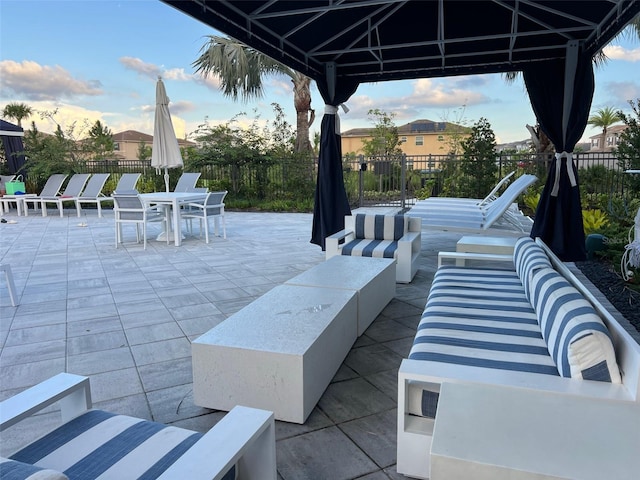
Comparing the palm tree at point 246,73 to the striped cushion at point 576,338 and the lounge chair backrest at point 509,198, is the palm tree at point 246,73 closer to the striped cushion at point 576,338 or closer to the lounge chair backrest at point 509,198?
the lounge chair backrest at point 509,198

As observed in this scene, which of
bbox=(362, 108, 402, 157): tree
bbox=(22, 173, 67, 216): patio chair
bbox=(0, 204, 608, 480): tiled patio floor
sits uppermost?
bbox=(362, 108, 402, 157): tree

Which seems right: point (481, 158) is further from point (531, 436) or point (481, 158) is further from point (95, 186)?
point (531, 436)

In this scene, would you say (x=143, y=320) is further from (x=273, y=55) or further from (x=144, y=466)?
(x=273, y=55)

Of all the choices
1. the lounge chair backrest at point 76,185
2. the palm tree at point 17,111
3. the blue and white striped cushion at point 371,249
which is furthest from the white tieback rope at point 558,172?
the palm tree at point 17,111

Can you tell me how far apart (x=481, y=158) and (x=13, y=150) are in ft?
41.1

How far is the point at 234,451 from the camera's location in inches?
45.4

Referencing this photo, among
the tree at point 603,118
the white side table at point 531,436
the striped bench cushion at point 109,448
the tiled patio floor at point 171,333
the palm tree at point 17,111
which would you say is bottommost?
the tiled patio floor at point 171,333

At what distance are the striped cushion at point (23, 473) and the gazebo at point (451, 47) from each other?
136 inches

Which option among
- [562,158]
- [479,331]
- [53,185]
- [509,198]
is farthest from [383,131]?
[479,331]

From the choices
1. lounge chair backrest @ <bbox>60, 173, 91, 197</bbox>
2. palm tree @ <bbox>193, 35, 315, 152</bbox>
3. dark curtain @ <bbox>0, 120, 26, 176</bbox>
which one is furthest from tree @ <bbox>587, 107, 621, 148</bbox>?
dark curtain @ <bbox>0, 120, 26, 176</bbox>

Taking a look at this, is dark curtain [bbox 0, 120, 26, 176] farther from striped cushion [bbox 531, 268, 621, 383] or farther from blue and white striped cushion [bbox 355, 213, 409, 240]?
striped cushion [bbox 531, 268, 621, 383]

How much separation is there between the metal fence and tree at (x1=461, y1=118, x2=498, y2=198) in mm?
24

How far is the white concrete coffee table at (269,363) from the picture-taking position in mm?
2020

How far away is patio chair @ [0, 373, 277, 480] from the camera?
1142 millimetres
